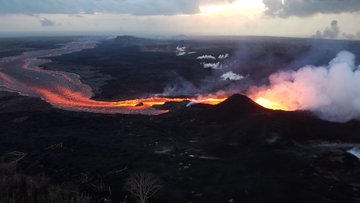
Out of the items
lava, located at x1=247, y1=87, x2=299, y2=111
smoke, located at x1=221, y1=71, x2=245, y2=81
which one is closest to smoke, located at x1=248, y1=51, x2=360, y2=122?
lava, located at x1=247, y1=87, x2=299, y2=111

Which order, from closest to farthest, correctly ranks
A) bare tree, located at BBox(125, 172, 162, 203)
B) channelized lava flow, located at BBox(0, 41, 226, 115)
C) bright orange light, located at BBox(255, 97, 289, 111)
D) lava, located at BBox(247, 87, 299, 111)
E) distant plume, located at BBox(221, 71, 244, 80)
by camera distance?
bare tree, located at BBox(125, 172, 162, 203) < lava, located at BBox(247, 87, 299, 111) < bright orange light, located at BBox(255, 97, 289, 111) < channelized lava flow, located at BBox(0, 41, 226, 115) < distant plume, located at BBox(221, 71, 244, 80)

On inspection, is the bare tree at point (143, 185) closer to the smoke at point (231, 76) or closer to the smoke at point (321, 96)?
the smoke at point (321, 96)

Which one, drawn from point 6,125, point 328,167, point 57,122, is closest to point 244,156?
point 328,167

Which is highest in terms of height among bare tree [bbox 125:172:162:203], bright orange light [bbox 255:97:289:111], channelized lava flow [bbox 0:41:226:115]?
bright orange light [bbox 255:97:289:111]

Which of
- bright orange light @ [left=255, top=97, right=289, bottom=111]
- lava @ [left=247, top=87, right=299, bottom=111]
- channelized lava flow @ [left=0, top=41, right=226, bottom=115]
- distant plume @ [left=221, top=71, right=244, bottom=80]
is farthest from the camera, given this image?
distant plume @ [left=221, top=71, right=244, bottom=80]

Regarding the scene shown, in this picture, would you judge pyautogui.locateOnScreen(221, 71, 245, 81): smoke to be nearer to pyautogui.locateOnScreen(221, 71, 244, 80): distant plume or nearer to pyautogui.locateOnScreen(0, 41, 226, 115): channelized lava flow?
pyautogui.locateOnScreen(221, 71, 244, 80): distant plume

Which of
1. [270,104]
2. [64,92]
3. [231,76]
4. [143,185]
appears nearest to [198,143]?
[143,185]

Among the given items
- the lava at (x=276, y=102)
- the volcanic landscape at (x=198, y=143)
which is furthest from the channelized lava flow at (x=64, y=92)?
the lava at (x=276, y=102)
